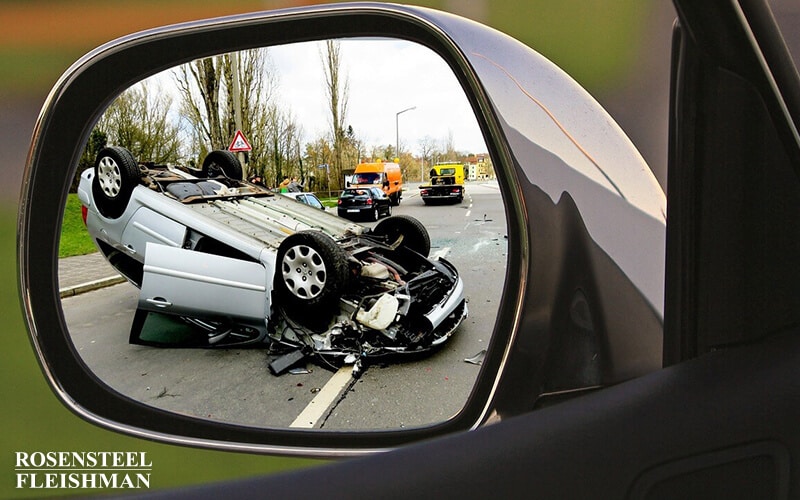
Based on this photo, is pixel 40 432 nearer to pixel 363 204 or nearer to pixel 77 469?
pixel 77 469

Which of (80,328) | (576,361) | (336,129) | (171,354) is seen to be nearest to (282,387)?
(171,354)

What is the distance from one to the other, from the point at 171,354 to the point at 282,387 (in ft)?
2.35

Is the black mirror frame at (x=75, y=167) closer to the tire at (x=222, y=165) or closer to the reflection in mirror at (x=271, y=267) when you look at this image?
the reflection in mirror at (x=271, y=267)

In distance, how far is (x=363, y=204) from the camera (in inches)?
172

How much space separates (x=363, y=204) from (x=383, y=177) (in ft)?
6.01

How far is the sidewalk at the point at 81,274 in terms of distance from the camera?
1231 mm

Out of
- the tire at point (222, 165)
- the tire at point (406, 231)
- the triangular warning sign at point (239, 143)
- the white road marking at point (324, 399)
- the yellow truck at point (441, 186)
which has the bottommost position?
the white road marking at point (324, 399)

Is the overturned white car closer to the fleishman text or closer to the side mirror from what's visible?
the side mirror

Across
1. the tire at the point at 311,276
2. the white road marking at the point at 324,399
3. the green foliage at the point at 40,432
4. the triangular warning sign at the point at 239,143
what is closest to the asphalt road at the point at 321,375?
the white road marking at the point at 324,399

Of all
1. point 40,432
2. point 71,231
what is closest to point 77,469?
point 40,432

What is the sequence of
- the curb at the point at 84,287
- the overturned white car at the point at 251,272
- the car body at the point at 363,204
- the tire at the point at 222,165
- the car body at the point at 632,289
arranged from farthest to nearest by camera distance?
the car body at the point at 363,204
the overturned white car at the point at 251,272
the tire at the point at 222,165
the curb at the point at 84,287
the car body at the point at 632,289

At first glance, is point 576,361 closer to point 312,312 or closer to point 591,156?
point 591,156

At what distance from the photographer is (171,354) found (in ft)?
7.90

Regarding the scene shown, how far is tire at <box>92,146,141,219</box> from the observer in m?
1.74
